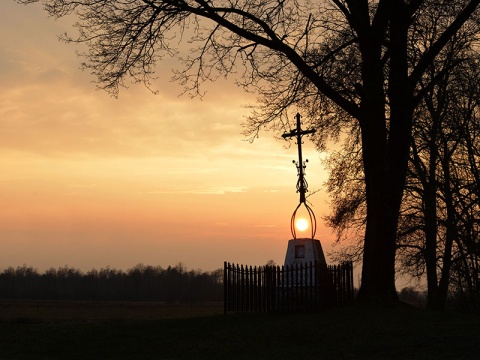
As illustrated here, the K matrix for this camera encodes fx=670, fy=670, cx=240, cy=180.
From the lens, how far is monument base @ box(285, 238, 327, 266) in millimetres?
20125

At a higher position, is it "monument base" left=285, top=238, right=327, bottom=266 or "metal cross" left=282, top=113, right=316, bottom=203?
"metal cross" left=282, top=113, right=316, bottom=203

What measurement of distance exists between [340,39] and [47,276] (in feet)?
564

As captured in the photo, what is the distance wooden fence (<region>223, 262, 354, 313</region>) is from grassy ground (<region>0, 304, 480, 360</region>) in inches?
67.5

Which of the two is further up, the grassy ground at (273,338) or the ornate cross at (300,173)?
the ornate cross at (300,173)

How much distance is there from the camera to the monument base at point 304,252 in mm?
20125

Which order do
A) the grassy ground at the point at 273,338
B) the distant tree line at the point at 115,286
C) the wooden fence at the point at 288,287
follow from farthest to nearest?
the distant tree line at the point at 115,286 < the wooden fence at the point at 288,287 < the grassy ground at the point at 273,338

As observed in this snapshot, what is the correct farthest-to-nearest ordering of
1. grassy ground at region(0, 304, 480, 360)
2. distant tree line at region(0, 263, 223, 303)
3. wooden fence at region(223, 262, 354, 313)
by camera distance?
1. distant tree line at region(0, 263, 223, 303)
2. wooden fence at region(223, 262, 354, 313)
3. grassy ground at region(0, 304, 480, 360)

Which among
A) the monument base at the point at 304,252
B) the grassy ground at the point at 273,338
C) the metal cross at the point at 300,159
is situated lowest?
the grassy ground at the point at 273,338

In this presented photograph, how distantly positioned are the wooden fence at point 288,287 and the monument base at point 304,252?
19 centimetres

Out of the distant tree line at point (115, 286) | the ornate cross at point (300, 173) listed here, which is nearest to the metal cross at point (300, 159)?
the ornate cross at point (300, 173)

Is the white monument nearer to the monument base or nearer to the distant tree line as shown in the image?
the monument base

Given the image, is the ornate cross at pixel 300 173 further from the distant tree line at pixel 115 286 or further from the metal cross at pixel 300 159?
the distant tree line at pixel 115 286

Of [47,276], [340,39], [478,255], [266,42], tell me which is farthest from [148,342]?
[47,276]

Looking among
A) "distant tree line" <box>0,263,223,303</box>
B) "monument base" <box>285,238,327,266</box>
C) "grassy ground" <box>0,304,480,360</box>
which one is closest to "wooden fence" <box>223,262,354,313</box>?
"monument base" <box>285,238,327,266</box>
